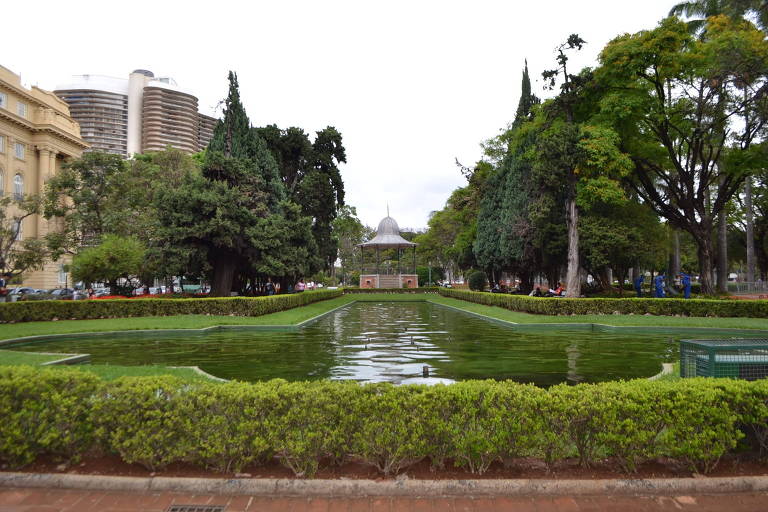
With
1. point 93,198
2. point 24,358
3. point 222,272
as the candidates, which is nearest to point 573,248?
point 222,272

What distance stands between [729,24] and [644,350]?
2316 cm

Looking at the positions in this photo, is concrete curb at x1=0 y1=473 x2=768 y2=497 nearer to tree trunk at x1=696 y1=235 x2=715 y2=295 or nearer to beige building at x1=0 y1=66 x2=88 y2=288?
tree trunk at x1=696 y1=235 x2=715 y2=295

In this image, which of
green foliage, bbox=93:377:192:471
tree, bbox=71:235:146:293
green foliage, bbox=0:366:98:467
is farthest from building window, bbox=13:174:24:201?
green foliage, bbox=93:377:192:471

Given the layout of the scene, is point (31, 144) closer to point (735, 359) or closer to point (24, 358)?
point (24, 358)

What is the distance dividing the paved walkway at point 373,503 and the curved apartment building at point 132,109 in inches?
5516

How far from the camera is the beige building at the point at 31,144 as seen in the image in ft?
161

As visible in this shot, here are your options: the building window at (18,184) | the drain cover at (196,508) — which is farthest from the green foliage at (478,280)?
the drain cover at (196,508)

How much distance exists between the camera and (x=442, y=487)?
427 centimetres

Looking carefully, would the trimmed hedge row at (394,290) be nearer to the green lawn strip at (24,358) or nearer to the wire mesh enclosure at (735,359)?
the green lawn strip at (24,358)

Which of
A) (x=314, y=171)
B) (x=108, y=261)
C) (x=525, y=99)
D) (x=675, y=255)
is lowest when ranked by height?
(x=108, y=261)

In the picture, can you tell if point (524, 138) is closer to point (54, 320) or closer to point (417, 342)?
point (417, 342)

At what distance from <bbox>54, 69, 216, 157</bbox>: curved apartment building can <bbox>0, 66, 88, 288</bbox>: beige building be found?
77.2 metres

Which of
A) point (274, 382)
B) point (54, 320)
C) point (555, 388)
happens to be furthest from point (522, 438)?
point (54, 320)

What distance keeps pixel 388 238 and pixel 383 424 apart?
53850 mm
